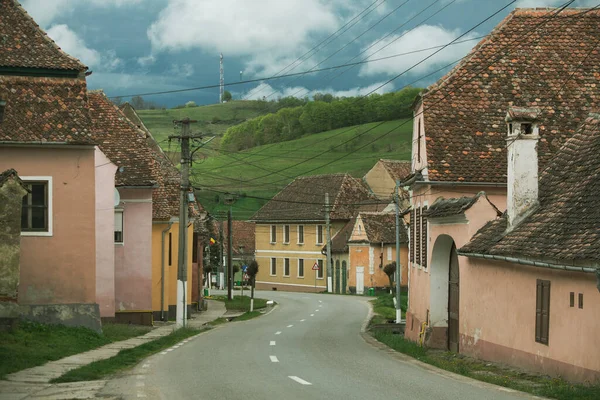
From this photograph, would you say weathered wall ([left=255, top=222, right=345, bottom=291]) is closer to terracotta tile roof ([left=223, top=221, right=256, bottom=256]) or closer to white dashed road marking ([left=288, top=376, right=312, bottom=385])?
terracotta tile roof ([left=223, top=221, right=256, bottom=256])

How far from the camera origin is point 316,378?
1673cm

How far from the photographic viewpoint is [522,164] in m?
22.0

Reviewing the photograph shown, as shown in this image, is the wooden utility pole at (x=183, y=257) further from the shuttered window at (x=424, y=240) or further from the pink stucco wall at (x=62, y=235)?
the shuttered window at (x=424, y=240)

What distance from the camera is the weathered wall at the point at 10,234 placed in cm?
2197

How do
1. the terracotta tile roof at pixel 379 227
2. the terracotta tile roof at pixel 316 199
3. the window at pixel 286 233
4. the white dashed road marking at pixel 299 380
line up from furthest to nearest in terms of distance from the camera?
the window at pixel 286 233
the terracotta tile roof at pixel 316 199
the terracotta tile roof at pixel 379 227
the white dashed road marking at pixel 299 380

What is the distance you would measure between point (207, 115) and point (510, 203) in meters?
151

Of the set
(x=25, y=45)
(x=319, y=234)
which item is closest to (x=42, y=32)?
(x=25, y=45)

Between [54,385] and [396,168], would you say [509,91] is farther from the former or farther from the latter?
[396,168]

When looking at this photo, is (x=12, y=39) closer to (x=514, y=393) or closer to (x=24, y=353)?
(x=24, y=353)

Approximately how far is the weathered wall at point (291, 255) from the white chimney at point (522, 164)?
6242cm

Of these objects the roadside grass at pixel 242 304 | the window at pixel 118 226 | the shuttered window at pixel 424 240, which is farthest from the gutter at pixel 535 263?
the roadside grass at pixel 242 304

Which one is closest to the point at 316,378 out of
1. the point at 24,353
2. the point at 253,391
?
the point at 253,391

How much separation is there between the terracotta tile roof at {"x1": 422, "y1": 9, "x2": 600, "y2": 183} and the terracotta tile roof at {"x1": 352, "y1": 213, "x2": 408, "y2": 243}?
44619mm

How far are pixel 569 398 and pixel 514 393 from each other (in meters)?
0.99
